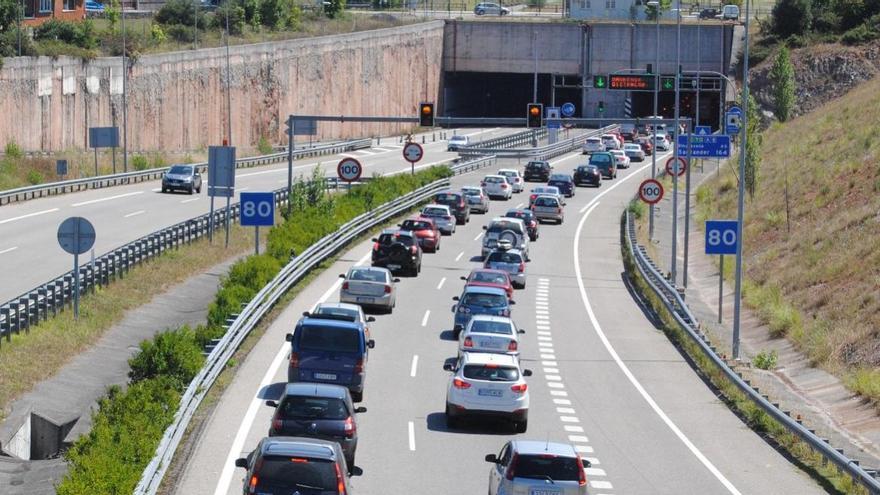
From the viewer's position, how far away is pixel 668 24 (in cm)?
13075

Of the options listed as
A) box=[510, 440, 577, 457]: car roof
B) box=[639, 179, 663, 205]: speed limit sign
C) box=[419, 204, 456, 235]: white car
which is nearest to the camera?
box=[510, 440, 577, 457]: car roof

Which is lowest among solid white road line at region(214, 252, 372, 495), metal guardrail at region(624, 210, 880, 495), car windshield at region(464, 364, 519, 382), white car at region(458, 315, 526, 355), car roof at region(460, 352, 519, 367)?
solid white road line at region(214, 252, 372, 495)

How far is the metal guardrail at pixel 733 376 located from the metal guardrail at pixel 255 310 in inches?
404

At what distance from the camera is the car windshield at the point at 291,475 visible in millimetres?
17547

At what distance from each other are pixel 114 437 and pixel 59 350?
511 inches

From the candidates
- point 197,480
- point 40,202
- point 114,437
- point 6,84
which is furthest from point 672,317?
point 6,84

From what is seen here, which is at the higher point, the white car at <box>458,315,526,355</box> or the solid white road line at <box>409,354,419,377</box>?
the white car at <box>458,315,526,355</box>

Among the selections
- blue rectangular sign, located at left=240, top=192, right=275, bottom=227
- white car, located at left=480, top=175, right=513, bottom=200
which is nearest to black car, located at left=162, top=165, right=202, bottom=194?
white car, located at left=480, top=175, right=513, bottom=200

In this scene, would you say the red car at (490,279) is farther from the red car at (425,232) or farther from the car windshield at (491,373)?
the car windshield at (491,373)

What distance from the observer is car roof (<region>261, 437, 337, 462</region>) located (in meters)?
17.8

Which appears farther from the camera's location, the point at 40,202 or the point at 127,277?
the point at 40,202

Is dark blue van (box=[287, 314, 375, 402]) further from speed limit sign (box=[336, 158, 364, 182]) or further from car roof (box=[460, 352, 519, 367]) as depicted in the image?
speed limit sign (box=[336, 158, 364, 182])

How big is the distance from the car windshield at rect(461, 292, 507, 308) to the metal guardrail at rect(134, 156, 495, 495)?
5.26 m

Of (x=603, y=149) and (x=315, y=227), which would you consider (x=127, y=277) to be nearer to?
(x=315, y=227)
